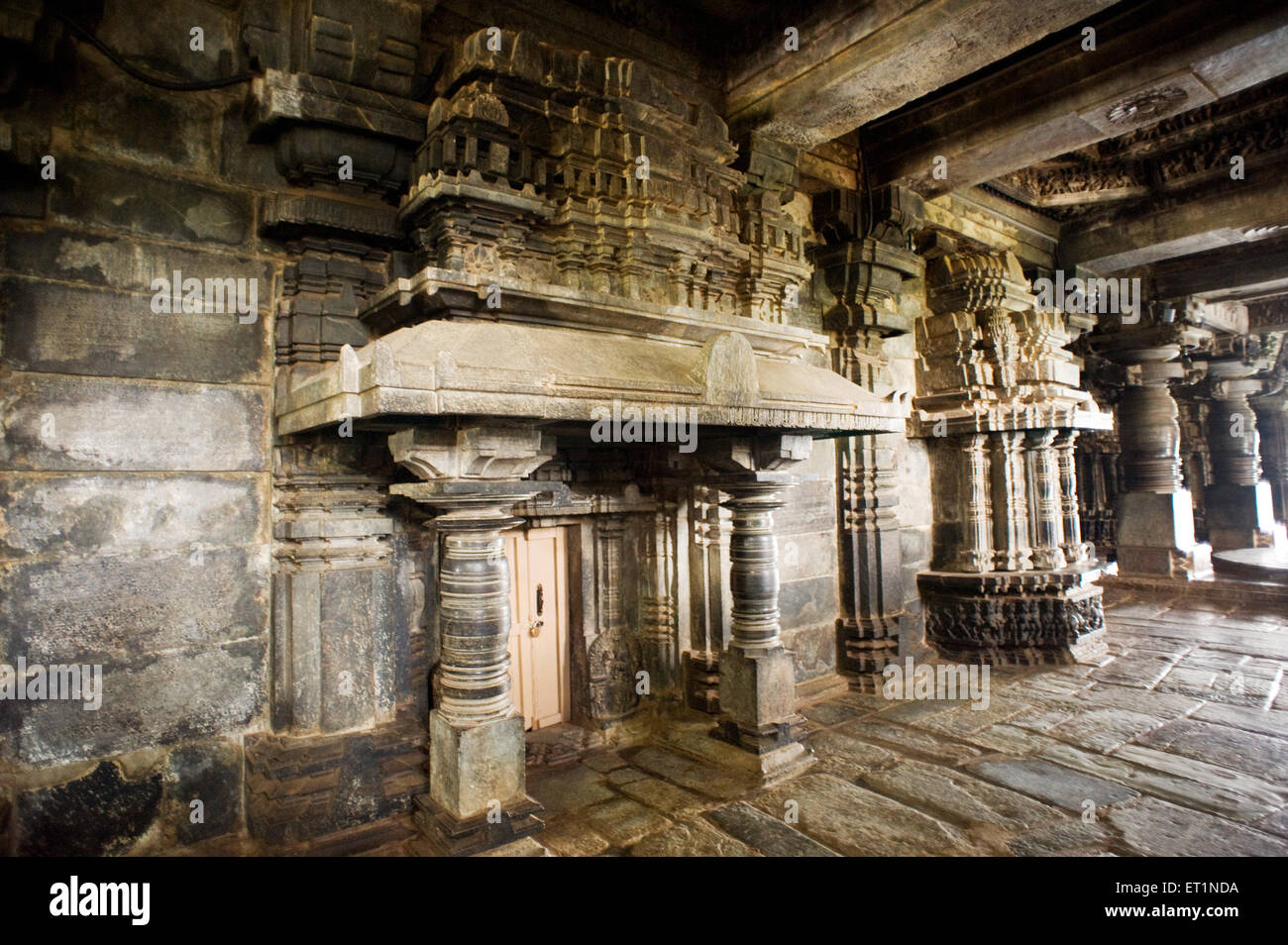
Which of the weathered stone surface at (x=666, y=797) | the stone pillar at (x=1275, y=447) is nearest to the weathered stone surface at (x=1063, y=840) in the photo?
the weathered stone surface at (x=666, y=797)

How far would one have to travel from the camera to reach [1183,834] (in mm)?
3889

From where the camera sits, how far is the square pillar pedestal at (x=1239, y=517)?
1350 cm

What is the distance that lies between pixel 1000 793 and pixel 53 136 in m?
6.40

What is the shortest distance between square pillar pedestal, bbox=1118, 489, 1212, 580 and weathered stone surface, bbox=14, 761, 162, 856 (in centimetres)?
1276

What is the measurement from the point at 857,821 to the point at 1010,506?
189 inches

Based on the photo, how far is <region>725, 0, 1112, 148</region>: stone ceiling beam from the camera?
4.16m

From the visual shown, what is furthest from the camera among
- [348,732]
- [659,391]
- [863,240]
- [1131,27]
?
[863,240]

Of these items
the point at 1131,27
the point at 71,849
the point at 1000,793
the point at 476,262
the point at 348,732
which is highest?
the point at 1131,27

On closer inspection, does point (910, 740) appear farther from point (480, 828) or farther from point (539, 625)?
point (480, 828)

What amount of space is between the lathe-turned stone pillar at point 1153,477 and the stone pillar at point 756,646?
853 centimetres

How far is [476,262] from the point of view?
13.4ft

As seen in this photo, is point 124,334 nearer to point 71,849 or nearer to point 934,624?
point 71,849

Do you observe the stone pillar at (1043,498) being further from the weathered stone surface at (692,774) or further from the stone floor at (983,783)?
the weathered stone surface at (692,774)

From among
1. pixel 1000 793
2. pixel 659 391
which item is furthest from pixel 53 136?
pixel 1000 793
